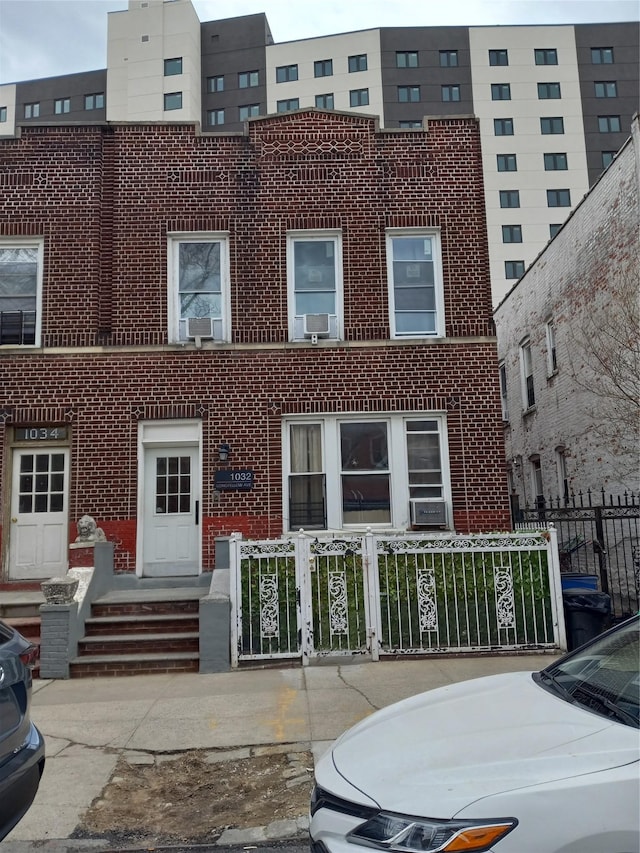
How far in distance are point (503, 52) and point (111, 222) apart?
132ft

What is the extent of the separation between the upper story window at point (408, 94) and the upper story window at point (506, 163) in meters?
6.36

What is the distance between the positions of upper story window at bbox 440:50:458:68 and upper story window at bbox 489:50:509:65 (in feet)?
7.07

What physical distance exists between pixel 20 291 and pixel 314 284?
4.91 metres

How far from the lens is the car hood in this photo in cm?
268

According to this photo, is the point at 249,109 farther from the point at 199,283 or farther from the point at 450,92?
the point at 199,283

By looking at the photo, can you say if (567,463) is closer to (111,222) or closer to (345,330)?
(345,330)

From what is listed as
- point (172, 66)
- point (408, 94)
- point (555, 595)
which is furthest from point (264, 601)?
point (172, 66)

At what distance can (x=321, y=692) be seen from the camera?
7266 millimetres

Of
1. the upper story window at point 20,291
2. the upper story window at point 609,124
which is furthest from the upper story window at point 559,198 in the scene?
the upper story window at point 20,291

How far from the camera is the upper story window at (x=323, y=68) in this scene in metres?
43.5

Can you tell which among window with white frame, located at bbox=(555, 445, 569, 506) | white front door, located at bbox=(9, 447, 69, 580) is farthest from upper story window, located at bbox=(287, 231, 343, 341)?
window with white frame, located at bbox=(555, 445, 569, 506)

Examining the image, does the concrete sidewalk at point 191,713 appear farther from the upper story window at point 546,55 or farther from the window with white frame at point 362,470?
the upper story window at point 546,55

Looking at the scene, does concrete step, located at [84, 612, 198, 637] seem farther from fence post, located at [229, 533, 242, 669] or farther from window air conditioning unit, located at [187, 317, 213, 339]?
window air conditioning unit, located at [187, 317, 213, 339]

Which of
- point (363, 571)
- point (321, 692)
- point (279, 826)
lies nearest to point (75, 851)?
point (279, 826)
